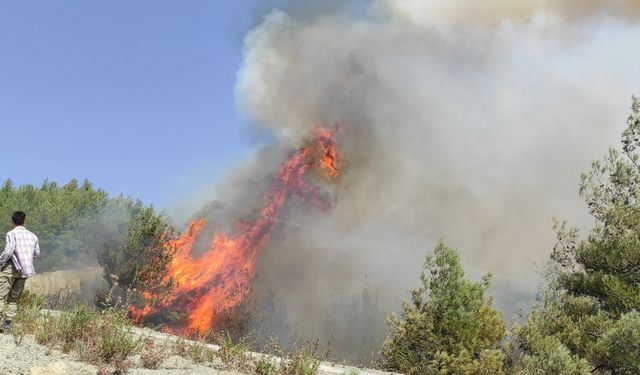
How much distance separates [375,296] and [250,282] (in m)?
40.4

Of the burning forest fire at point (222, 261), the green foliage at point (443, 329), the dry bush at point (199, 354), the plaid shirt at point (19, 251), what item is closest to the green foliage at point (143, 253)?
the burning forest fire at point (222, 261)

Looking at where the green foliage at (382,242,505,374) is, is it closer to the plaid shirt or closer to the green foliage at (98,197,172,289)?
the plaid shirt

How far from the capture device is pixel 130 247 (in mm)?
36344

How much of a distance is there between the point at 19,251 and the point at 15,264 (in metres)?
0.27

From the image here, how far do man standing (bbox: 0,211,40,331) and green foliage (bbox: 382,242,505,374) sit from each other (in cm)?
1157

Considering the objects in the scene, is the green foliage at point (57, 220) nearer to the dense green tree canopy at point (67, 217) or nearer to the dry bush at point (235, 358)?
the dense green tree canopy at point (67, 217)

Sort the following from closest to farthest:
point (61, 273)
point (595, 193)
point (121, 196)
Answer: point (595, 193) → point (61, 273) → point (121, 196)

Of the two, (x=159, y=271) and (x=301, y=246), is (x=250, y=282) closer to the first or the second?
(x=301, y=246)

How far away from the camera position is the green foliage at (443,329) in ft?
52.0

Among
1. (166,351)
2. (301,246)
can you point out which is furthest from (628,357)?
(301,246)

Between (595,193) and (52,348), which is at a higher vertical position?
(595,193)

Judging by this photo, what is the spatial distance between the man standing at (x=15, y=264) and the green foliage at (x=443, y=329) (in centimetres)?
1157

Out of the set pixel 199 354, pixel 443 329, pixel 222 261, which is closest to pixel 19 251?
pixel 199 354

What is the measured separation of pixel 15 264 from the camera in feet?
30.9
